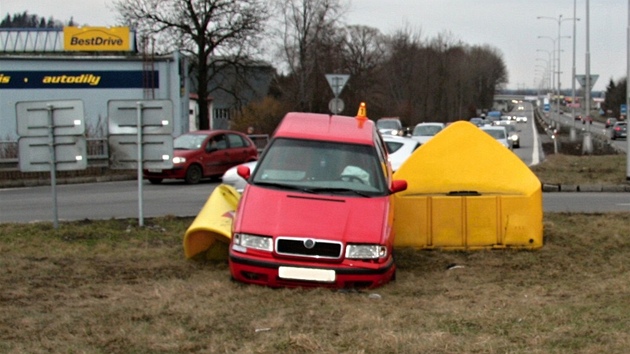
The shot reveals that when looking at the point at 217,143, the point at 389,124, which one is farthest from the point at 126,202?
the point at 389,124

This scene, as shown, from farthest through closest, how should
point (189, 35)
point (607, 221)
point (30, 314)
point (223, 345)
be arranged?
point (189, 35)
point (607, 221)
point (30, 314)
point (223, 345)

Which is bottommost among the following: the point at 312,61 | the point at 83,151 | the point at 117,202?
the point at 117,202

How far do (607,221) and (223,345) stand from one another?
9.10 meters

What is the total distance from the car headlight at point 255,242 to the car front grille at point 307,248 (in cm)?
9

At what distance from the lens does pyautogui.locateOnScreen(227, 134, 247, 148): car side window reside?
26.3 meters

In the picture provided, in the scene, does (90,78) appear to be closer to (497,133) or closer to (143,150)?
(497,133)

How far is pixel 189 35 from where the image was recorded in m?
51.8

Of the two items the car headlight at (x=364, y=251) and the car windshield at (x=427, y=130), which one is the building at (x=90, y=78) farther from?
the car headlight at (x=364, y=251)

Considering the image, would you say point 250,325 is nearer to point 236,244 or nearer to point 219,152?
point 236,244

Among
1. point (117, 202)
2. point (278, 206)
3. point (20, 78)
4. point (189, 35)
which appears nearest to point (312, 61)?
point (189, 35)

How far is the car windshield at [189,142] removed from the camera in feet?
83.2

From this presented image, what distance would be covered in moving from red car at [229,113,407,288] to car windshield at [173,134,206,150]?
15082mm

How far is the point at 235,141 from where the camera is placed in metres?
26.4

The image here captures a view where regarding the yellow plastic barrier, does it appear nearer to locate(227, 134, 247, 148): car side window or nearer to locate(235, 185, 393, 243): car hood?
locate(235, 185, 393, 243): car hood
